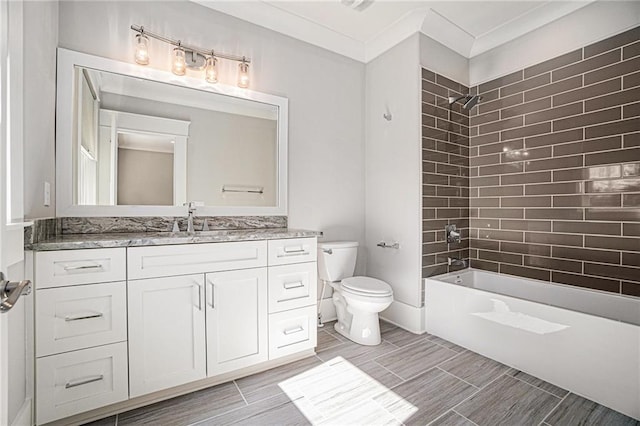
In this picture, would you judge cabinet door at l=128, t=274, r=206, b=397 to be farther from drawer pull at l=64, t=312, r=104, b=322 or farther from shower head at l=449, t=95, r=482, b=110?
shower head at l=449, t=95, r=482, b=110

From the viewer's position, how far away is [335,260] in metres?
2.65

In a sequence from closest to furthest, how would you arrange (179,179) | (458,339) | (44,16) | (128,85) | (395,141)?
(44,16) < (128,85) < (179,179) < (458,339) < (395,141)

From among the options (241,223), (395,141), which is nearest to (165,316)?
(241,223)

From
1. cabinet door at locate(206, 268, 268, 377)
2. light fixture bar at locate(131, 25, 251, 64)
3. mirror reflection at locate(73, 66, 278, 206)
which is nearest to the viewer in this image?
cabinet door at locate(206, 268, 268, 377)

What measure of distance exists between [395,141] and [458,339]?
67.5 inches

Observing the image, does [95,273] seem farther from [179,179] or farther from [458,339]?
[458,339]

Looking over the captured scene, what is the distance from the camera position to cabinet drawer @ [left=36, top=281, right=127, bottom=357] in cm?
141

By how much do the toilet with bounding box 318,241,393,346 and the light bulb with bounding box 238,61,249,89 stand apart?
1.40 meters

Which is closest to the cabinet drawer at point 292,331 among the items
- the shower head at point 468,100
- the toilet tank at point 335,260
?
the toilet tank at point 335,260

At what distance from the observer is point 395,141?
2842 millimetres

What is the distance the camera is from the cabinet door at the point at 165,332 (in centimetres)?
161

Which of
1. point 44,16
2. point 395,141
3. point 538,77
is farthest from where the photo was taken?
point 395,141

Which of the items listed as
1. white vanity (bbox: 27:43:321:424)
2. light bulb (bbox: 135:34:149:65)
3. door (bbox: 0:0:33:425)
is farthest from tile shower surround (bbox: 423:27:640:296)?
door (bbox: 0:0:33:425)

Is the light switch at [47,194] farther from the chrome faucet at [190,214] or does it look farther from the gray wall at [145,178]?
the chrome faucet at [190,214]
